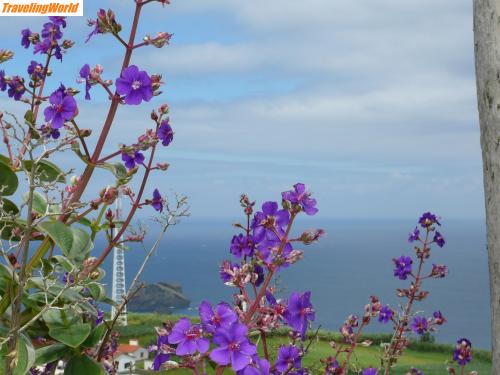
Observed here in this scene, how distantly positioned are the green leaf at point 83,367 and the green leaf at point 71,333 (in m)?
0.12

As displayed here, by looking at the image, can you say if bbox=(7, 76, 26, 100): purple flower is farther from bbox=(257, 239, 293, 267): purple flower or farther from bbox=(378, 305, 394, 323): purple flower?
bbox=(378, 305, 394, 323): purple flower

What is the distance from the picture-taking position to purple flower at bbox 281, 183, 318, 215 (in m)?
1.57

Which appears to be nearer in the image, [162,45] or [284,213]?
[284,213]

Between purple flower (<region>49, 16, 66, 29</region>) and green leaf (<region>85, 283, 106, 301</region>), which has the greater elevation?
purple flower (<region>49, 16, 66, 29</region>)

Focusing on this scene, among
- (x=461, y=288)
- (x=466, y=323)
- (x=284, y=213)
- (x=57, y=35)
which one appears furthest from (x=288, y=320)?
(x=461, y=288)

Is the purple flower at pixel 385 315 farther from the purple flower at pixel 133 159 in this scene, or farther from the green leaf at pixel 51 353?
the green leaf at pixel 51 353

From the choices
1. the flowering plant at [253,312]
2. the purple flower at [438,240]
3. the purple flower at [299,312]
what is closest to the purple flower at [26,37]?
the flowering plant at [253,312]

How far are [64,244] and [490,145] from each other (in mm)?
1757

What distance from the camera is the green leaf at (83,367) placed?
2156mm

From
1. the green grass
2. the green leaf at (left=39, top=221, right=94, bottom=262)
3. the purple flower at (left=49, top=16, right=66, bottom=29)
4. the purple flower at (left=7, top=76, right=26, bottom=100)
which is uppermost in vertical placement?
the purple flower at (left=49, top=16, right=66, bottom=29)

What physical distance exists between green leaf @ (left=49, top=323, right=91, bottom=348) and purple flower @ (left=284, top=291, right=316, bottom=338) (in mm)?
802

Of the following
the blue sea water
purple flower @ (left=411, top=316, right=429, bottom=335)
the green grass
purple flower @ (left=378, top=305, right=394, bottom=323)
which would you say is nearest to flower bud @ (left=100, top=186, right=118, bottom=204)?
purple flower @ (left=378, top=305, right=394, bottom=323)

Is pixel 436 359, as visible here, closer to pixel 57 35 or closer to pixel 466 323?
pixel 57 35

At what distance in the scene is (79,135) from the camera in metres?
2.18
